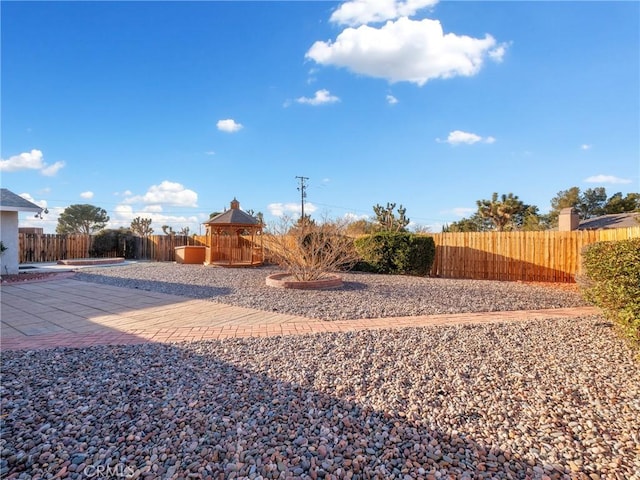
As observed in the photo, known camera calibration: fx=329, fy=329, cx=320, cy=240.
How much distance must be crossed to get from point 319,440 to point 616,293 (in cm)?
373

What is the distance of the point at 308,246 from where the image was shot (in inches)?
350

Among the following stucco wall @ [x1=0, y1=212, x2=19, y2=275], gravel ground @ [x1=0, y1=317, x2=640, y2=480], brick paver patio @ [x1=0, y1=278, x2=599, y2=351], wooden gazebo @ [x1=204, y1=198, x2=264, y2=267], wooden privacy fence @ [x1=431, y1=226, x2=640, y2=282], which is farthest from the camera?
wooden gazebo @ [x1=204, y1=198, x2=264, y2=267]

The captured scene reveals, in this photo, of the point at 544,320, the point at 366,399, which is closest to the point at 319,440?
the point at 366,399

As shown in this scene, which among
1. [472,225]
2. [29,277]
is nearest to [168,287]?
[29,277]

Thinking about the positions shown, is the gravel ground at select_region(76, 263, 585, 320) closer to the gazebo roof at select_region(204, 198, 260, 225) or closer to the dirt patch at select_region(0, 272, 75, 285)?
the dirt patch at select_region(0, 272, 75, 285)

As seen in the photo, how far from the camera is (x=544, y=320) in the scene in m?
5.05

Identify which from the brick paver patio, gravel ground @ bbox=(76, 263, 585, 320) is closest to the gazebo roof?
gravel ground @ bbox=(76, 263, 585, 320)

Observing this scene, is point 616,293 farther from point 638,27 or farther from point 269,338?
point 638,27

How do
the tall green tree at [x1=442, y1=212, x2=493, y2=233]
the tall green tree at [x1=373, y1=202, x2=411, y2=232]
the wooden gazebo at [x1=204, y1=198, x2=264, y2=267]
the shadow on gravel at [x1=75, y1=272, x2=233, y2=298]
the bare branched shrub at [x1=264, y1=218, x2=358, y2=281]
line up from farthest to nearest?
the tall green tree at [x1=442, y1=212, x2=493, y2=233]
the tall green tree at [x1=373, y1=202, x2=411, y2=232]
the wooden gazebo at [x1=204, y1=198, x2=264, y2=267]
the bare branched shrub at [x1=264, y1=218, x2=358, y2=281]
the shadow on gravel at [x1=75, y1=272, x2=233, y2=298]

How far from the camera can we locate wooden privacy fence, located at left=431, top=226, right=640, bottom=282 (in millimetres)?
10453

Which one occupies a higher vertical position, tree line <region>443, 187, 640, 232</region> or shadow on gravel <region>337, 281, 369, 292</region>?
tree line <region>443, 187, 640, 232</region>

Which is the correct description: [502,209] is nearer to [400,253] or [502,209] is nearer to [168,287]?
[400,253]

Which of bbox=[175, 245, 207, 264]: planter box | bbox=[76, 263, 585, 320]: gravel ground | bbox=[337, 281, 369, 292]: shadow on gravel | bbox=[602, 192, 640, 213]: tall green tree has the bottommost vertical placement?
bbox=[76, 263, 585, 320]: gravel ground

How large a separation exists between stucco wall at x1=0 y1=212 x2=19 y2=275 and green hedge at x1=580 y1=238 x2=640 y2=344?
16165 mm
